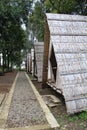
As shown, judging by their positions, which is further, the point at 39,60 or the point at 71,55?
the point at 39,60

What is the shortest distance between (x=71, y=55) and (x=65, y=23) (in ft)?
5.54

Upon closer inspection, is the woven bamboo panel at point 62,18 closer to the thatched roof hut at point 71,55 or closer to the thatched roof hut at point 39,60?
the thatched roof hut at point 71,55

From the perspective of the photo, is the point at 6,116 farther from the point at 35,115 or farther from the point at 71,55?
the point at 71,55

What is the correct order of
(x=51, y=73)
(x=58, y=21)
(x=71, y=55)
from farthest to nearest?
(x=51, y=73)
(x=58, y=21)
(x=71, y=55)

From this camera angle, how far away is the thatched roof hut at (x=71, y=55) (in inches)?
259

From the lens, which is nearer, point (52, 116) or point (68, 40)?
point (52, 116)

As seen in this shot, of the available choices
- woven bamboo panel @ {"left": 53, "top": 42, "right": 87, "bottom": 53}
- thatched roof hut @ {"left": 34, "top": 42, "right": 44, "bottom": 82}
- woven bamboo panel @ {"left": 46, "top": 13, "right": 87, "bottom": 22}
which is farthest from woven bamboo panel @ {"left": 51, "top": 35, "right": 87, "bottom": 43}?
thatched roof hut @ {"left": 34, "top": 42, "right": 44, "bottom": 82}

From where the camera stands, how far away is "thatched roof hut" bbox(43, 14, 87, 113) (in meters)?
6.57

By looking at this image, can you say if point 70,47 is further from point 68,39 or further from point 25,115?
point 25,115

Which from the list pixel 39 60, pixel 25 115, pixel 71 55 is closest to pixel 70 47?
pixel 71 55

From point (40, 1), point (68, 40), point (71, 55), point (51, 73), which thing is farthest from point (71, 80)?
point (40, 1)

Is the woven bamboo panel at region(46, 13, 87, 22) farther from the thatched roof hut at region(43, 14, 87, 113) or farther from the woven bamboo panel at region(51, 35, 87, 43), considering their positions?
the woven bamboo panel at region(51, 35, 87, 43)

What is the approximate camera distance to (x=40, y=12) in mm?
22609

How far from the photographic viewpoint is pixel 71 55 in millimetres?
7590
